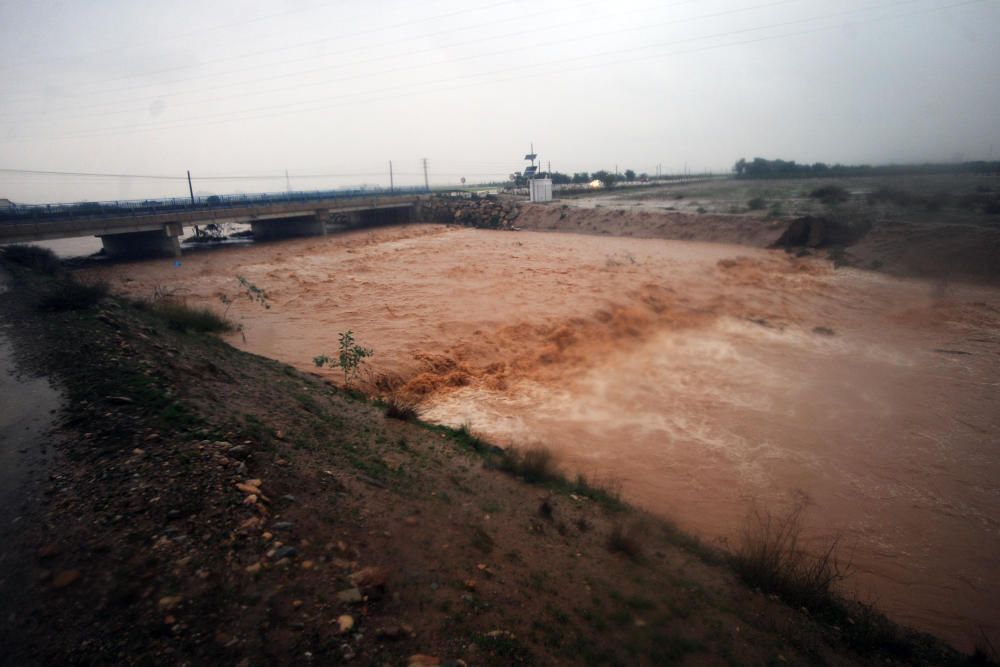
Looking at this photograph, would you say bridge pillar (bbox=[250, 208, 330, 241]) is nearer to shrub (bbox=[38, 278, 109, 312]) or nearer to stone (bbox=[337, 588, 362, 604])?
shrub (bbox=[38, 278, 109, 312])

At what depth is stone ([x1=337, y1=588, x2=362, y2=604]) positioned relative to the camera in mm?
3693

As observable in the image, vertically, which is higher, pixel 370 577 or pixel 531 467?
pixel 370 577

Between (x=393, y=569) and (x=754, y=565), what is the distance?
3.72 metres

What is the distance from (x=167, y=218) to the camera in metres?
30.0

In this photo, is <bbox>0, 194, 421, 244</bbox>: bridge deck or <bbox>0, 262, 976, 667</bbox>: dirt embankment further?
<bbox>0, 194, 421, 244</bbox>: bridge deck

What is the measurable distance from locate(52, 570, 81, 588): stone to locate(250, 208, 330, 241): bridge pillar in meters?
41.8

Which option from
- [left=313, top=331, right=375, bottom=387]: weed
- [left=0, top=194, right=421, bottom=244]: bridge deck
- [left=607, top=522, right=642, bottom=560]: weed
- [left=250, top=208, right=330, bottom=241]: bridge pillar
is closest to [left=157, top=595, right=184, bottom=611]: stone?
[left=607, top=522, right=642, bottom=560]: weed

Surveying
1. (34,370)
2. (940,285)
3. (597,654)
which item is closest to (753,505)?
(597,654)

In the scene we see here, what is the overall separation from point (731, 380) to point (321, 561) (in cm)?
1074

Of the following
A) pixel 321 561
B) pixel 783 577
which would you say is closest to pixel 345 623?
pixel 321 561

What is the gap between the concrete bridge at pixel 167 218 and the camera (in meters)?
25.8

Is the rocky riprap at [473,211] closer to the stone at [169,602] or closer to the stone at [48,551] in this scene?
the stone at [48,551]

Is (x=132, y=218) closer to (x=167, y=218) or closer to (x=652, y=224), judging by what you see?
(x=167, y=218)

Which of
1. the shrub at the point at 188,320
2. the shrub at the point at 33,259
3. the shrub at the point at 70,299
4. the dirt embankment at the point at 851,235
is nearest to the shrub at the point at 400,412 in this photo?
the shrub at the point at 188,320
